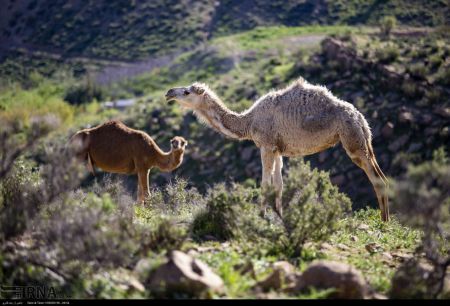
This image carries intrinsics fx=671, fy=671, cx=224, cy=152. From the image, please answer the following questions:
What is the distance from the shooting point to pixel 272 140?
13.2m

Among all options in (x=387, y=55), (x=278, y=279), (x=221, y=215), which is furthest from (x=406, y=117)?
(x=278, y=279)

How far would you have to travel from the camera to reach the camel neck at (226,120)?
13914mm

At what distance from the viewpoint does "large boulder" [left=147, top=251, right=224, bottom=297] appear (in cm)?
755

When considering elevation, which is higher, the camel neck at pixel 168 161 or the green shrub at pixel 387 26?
the camel neck at pixel 168 161

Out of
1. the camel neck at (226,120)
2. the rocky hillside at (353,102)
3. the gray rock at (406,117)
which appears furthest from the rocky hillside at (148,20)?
the camel neck at (226,120)

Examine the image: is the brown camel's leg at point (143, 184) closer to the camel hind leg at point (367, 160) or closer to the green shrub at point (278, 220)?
the camel hind leg at point (367, 160)

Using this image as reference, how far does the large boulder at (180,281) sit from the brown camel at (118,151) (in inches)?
260

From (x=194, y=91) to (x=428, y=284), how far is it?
7474 mm

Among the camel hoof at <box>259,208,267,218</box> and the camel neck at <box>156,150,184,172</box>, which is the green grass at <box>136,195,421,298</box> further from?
the camel neck at <box>156,150,184,172</box>

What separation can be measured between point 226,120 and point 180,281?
6971 millimetres

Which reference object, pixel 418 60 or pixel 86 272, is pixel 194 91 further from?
pixel 418 60

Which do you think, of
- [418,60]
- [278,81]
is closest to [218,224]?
[418,60]

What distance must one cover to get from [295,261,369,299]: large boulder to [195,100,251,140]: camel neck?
637 cm

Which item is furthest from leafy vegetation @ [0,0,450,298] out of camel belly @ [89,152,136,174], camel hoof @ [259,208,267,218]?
camel belly @ [89,152,136,174]
